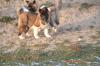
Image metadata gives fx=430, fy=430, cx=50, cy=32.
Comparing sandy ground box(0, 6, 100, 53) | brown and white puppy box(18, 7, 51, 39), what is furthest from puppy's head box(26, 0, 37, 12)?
sandy ground box(0, 6, 100, 53)

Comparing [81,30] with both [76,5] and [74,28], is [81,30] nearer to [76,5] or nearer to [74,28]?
[74,28]

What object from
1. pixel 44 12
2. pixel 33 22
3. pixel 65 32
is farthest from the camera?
pixel 65 32

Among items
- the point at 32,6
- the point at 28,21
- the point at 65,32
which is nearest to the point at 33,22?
the point at 28,21

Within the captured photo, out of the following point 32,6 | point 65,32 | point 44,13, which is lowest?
point 65,32

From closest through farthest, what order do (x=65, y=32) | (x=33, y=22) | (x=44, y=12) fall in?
(x=44, y=12)
(x=33, y=22)
(x=65, y=32)

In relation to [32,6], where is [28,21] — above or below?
below

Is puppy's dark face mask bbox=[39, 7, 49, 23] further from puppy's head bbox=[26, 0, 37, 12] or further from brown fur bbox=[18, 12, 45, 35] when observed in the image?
puppy's head bbox=[26, 0, 37, 12]

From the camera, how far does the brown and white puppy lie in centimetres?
1472

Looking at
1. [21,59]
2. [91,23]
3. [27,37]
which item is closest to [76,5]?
[91,23]

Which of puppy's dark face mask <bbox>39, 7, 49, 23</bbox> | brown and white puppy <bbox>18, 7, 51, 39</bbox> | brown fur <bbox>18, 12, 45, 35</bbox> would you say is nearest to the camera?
puppy's dark face mask <bbox>39, 7, 49, 23</bbox>

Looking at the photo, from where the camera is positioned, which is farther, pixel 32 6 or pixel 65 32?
pixel 65 32

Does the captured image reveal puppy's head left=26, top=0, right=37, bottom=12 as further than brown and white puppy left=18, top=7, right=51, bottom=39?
Yes

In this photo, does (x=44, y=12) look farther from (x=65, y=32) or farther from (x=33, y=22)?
(x=65, y=32)

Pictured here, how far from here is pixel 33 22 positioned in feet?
49.1
